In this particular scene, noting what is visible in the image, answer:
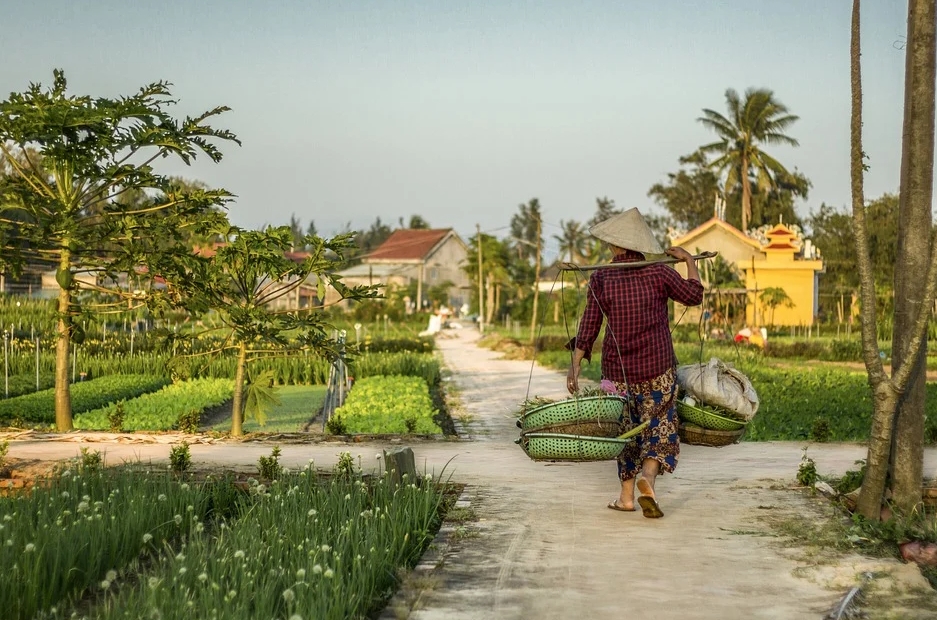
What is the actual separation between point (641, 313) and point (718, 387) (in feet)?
2.20

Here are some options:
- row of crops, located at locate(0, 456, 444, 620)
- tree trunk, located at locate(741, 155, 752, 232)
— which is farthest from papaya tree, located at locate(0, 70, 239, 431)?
tree trunk, located at locate(741, 155, 752, 232)

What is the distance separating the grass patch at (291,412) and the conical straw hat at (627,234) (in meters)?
5.11

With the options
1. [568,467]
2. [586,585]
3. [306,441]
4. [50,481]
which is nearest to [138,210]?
[306,441]

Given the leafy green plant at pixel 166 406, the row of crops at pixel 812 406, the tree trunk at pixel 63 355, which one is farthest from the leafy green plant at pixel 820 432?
the tree trunk at pixel 63 355

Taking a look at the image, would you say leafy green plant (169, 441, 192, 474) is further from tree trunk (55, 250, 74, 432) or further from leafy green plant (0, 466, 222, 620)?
tree trunk (55, 250, 74, 432)

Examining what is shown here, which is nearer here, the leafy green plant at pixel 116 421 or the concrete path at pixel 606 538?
the concrete path at pixel 606 538

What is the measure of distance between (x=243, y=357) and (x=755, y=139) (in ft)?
168

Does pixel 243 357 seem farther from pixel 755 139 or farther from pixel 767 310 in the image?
pixel 755 139

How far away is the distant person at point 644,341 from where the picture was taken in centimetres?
645

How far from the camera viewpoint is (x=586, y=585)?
4879mm

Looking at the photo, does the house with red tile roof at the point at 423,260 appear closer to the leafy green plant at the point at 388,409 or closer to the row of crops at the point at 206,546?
the leafy green plant at the point at 388,409

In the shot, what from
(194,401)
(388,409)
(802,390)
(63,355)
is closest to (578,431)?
(63,355)

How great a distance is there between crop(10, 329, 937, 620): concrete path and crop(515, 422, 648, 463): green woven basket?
40 centimetres

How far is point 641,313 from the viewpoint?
255 inches
